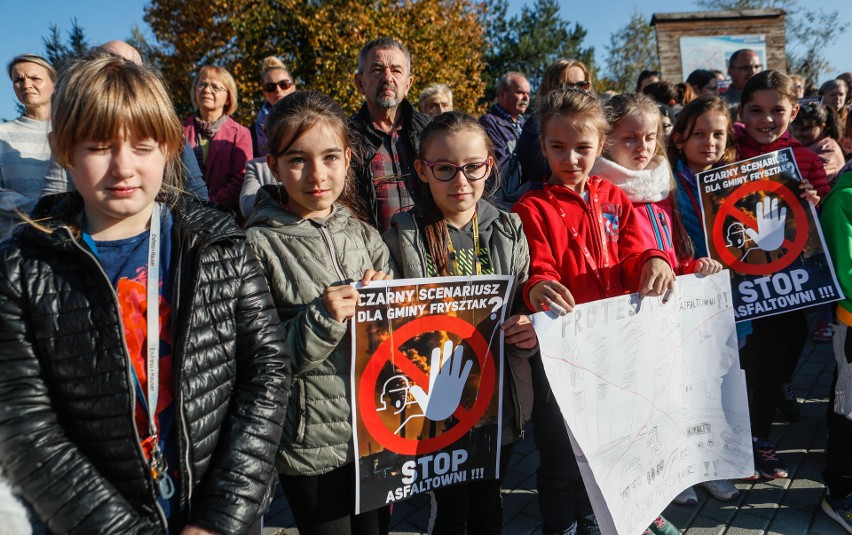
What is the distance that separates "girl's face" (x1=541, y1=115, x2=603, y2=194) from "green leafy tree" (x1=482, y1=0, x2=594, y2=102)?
Result: 22.0 metres

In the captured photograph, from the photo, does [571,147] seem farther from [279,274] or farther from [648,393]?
[279,274]

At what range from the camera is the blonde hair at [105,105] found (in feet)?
4.54

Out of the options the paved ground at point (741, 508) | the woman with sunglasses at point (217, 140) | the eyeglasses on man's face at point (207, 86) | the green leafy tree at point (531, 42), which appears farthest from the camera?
the green leafy tree at point (531, 42)

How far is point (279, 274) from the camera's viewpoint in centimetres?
185

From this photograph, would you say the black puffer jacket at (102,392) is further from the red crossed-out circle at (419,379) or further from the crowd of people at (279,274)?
the red crossed-out circle at (419,379)

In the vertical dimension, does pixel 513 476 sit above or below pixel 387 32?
below

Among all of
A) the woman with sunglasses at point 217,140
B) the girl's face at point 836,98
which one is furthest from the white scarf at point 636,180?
the girl's face at point 836,98

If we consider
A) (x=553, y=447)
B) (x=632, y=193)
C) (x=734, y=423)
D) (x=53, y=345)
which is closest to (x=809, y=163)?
(x=632, y=193)

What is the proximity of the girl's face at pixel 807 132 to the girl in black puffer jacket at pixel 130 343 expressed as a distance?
204 inches

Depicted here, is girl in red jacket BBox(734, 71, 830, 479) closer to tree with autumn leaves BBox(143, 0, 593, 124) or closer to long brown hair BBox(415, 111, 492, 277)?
long brown hair BBox(415, 111, 492, 277)

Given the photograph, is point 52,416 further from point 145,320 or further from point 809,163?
point 809,163

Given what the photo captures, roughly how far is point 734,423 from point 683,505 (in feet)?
2.64

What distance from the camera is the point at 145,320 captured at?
150 centimetres

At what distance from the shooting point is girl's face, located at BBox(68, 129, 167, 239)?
1.41 metres
